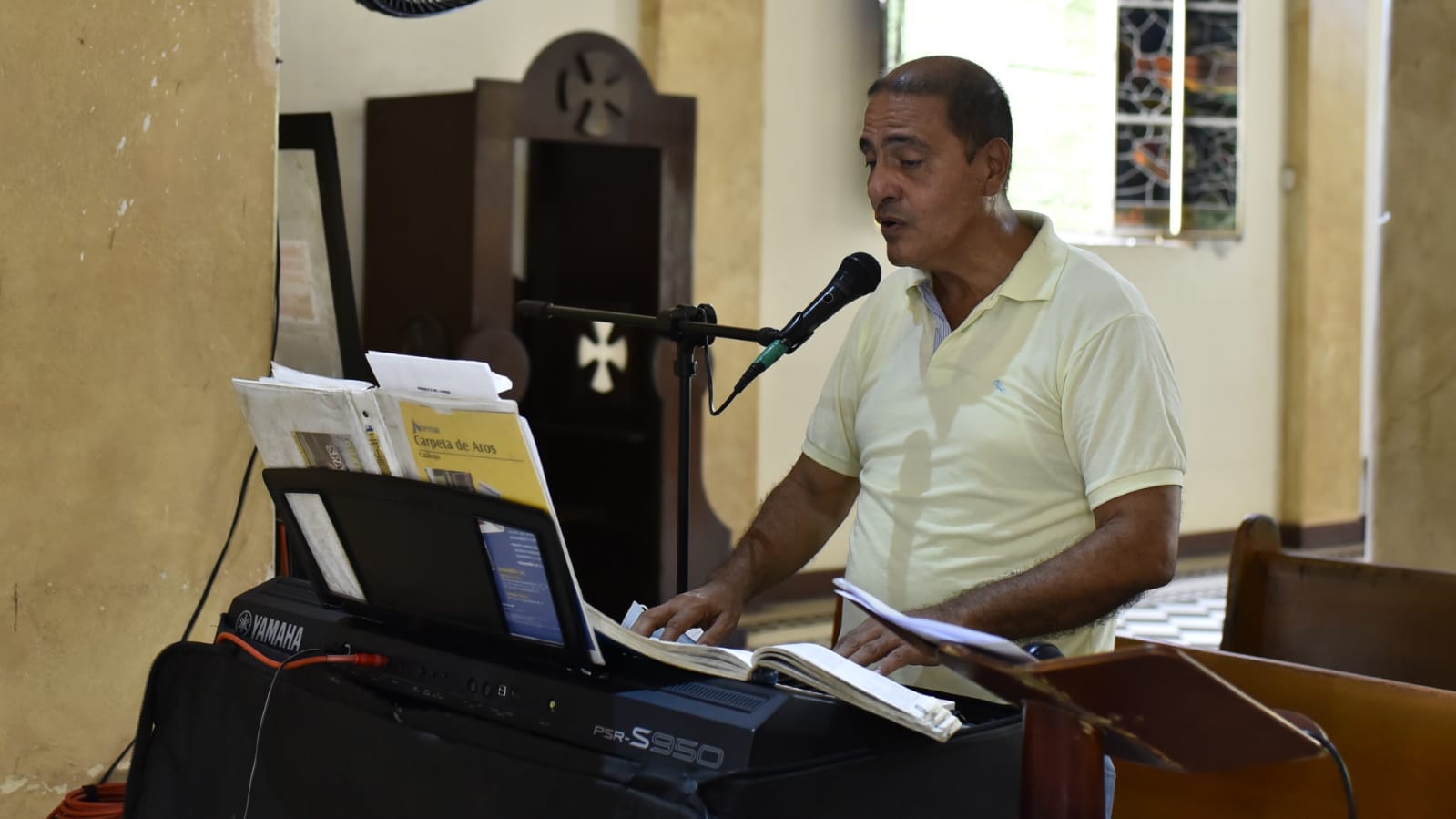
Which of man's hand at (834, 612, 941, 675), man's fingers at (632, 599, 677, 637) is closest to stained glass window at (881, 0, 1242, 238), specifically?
man's fingers at (632, 599, 677, 637)

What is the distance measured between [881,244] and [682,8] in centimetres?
139

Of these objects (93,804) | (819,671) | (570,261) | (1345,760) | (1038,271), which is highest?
(570,261)

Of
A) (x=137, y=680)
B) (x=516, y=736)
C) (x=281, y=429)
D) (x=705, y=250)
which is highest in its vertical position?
(x=705, y=250)

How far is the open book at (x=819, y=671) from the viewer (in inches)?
55.7

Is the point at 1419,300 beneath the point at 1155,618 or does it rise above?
above

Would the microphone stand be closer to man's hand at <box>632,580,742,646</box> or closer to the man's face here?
man's hand at <box>632,580,742,646</box>

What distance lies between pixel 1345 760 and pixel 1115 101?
604cm

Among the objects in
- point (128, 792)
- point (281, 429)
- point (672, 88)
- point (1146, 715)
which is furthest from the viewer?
point (672, 88)

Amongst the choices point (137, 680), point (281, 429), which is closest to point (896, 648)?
point (281, 429)

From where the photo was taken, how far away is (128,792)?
2016 millimetres

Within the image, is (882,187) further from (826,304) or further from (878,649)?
(878,649)

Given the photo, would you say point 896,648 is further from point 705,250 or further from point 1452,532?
point 705,250

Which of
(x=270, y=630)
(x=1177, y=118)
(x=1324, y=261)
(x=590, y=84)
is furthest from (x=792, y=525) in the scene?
(x=1324, y=261)

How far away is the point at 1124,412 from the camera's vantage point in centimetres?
207
